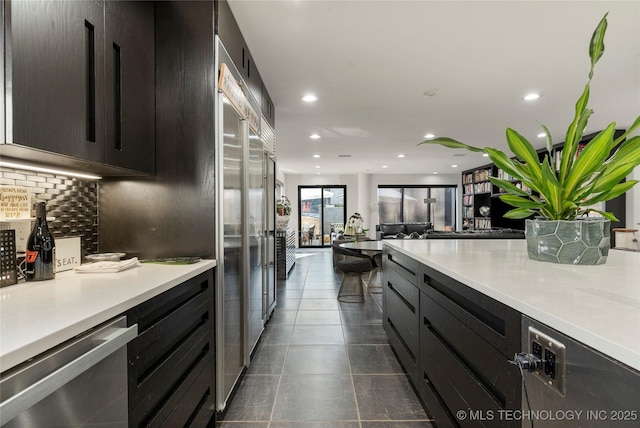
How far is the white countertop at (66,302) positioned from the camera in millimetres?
661

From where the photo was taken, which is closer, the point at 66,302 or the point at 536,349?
the point at 536,349

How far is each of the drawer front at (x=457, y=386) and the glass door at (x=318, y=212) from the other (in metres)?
9.00

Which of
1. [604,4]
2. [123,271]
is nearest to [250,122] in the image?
[123,271]

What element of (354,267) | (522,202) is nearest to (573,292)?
(522,202)

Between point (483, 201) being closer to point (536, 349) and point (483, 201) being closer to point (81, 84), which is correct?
point (536, 349)

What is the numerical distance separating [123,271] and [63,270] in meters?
0.27

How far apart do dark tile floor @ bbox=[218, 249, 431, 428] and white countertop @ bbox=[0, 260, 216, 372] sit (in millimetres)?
997

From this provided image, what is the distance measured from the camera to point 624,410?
1.80 ft

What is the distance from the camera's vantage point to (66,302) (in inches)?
37.0

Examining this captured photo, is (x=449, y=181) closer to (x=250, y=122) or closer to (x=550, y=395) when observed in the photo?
(x=250, y=122)

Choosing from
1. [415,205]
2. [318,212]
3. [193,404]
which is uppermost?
[415,205]

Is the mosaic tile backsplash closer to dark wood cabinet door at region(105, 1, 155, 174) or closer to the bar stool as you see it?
dark wood cabinet door at region(105, 1, 155, 174)

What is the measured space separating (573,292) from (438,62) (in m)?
2.47

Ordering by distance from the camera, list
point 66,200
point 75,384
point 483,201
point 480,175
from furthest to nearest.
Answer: point 483,201, point 480,175, point 66,200, point 75,384
